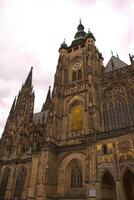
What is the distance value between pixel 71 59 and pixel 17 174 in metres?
21.7

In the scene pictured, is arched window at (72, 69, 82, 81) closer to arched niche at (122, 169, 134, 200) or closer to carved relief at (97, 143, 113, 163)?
carved relief at (97, 143, 113, 163)

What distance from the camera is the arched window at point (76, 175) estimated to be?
21.8 m

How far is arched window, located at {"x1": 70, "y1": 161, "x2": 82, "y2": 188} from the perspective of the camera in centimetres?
2184

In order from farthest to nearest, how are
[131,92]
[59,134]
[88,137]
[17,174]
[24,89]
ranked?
[24,89]
[17,174]
[59,134]
[131,92]
[88,137]

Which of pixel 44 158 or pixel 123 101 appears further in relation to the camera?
pixel 123 101

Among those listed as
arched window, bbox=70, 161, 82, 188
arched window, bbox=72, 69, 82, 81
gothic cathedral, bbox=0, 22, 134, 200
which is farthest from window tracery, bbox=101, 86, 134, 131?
arched window, bbox=72, 69, 82, 81

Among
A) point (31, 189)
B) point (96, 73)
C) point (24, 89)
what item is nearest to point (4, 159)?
point (31, 189)

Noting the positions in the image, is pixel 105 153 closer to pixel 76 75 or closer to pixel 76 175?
pixel 76 175

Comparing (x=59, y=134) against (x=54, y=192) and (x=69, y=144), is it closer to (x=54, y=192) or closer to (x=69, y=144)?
(x=69, y=144)

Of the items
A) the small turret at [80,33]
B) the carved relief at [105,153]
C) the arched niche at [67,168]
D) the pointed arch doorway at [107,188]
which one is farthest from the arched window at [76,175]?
the small turret at [80,33]

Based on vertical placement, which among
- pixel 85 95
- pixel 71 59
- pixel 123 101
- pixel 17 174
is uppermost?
pixel 71 59

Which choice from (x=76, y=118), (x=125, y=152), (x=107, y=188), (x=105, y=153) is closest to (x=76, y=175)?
(x=107, y=188)

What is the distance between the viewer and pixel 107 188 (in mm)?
19172

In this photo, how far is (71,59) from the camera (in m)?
34.4
